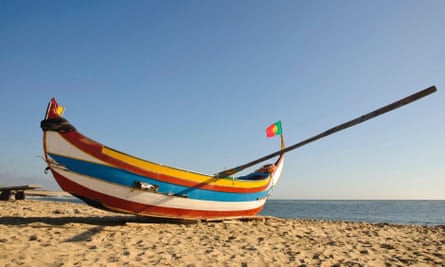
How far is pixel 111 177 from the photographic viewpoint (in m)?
6.74

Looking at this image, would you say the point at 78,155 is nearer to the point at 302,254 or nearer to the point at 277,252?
the point at 277,252

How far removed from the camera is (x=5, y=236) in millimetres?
5215

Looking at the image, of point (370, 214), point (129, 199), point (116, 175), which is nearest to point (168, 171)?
point (129, 199)

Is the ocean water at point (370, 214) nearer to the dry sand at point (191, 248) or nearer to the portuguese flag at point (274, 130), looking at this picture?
the portuguese flag at point (274, 130)

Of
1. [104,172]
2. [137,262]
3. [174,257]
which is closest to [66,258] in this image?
[137,262]

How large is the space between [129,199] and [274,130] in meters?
8.34

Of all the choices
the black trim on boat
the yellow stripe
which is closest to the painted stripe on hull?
the yellow stripe

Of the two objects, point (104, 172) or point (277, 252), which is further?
point (104, 172)

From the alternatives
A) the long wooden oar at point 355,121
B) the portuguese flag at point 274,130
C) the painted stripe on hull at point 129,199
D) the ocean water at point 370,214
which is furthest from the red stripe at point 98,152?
the ocean water at point 370,214

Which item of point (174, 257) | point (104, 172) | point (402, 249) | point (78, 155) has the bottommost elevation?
point (402, 249)

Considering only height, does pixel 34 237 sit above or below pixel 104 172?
below

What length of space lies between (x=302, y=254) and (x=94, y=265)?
3.64m

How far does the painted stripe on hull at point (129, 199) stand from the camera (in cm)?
670

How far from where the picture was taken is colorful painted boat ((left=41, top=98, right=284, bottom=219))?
21.8ft
